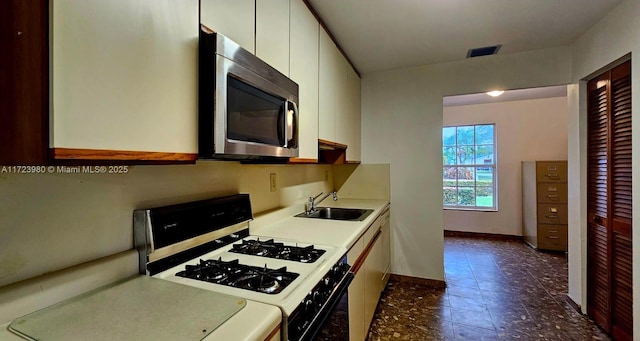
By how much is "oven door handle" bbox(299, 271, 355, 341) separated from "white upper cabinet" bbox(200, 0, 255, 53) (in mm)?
1067

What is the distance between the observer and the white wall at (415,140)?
2.84 meters

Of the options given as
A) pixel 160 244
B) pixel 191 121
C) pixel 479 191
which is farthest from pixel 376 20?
pixel 479 191

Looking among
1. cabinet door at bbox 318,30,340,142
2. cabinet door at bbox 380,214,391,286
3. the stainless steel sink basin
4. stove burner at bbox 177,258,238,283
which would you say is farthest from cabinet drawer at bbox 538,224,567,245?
Result: stove burner at bbox 177,258,238,283

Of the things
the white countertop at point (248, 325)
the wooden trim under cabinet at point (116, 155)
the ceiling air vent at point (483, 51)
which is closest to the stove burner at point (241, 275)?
the white countertop at point (248, 325)

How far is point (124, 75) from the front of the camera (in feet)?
2.29

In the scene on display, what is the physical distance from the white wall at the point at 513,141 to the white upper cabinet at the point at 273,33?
4410 mm

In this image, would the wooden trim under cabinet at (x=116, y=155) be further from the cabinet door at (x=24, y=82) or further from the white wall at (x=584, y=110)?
the white wall at (x=584, y=110)

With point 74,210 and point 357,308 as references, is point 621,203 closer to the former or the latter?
point 357,308

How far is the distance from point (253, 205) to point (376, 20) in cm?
155

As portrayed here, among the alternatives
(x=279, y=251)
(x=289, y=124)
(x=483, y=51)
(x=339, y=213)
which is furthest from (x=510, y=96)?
(x=279, y=251)

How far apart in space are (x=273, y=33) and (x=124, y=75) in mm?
823

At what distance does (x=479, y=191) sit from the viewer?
504cm

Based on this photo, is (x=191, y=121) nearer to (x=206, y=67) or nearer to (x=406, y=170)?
(x=206, y=67)

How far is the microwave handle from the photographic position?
1345 millimetres
